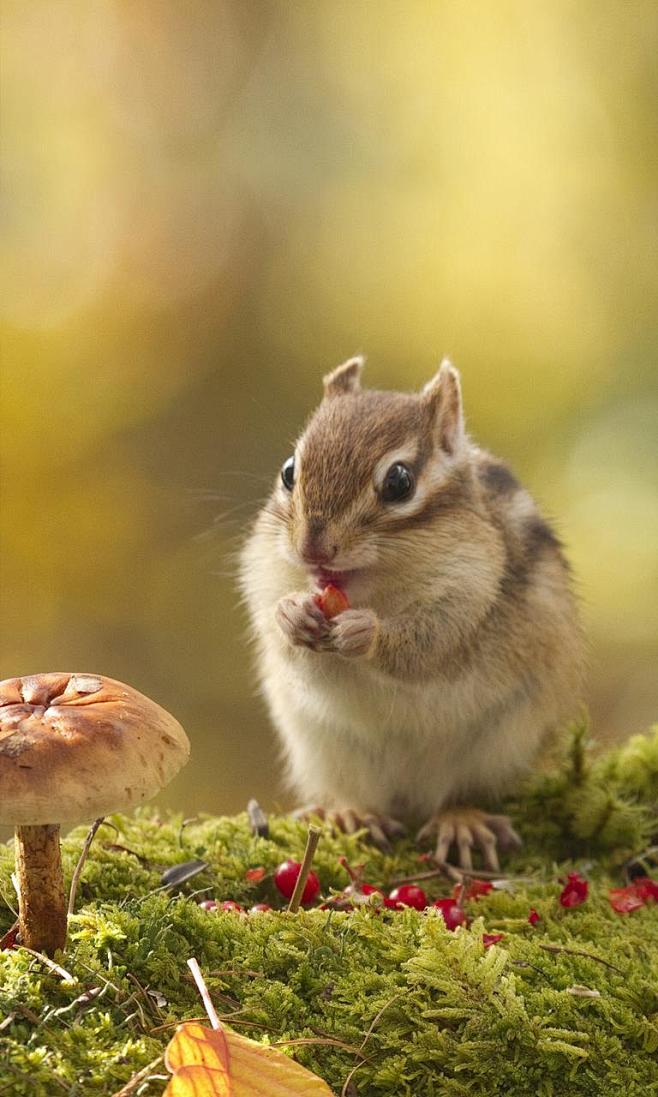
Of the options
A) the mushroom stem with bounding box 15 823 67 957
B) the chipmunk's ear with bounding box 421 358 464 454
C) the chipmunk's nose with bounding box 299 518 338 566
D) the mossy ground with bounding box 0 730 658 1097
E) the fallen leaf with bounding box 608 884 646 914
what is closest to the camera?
the mossy ground with bounding box 0 730 658 1097

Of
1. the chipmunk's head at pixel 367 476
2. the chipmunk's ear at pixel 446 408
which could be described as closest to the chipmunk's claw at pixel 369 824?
the chipmunk's head at pixel 367 476

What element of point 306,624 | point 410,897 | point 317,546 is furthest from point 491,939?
point 317,546

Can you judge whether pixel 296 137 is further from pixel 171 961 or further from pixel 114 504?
pixel 171 961

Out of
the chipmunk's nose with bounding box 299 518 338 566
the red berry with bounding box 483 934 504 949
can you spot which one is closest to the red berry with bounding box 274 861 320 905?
the red berry with bounding box 483 934 504 949

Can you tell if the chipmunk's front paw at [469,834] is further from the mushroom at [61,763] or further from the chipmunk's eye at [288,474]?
the mushroom at [61,763]

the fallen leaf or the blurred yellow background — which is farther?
the blurred yellow background

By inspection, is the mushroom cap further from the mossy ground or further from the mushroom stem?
the mossy ground
